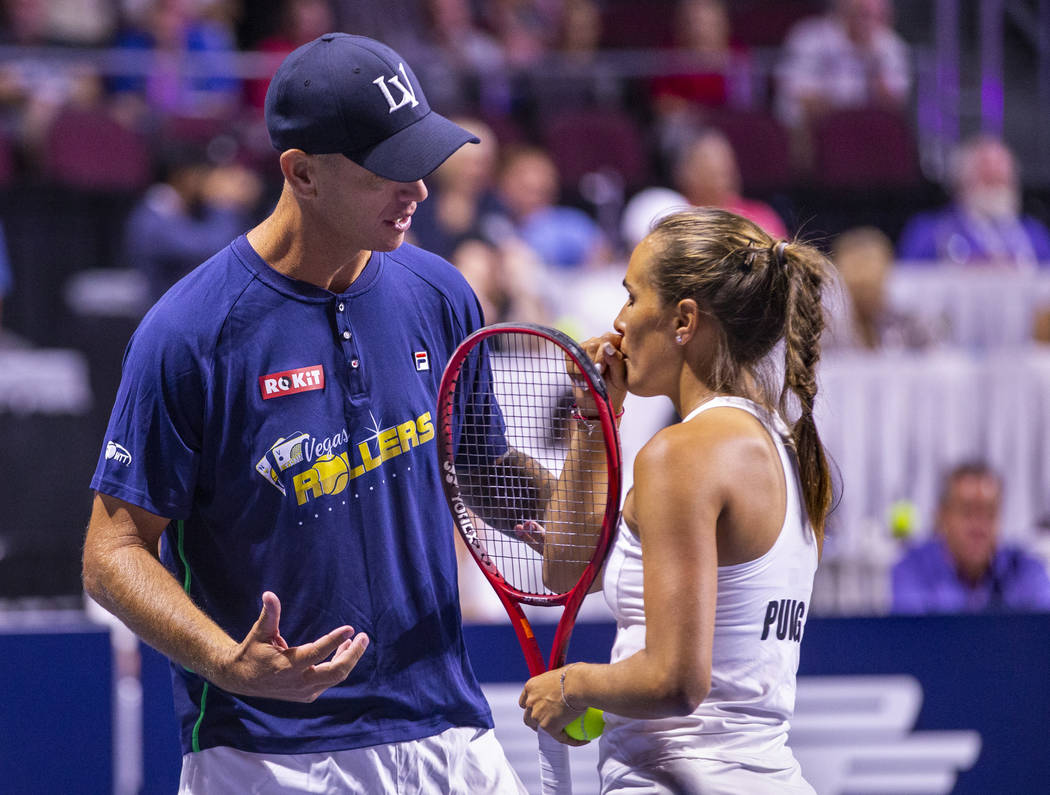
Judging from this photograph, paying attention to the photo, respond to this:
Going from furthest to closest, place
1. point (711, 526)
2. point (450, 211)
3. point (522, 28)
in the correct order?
point (522, 28), point (450, 211), point (711, 526)

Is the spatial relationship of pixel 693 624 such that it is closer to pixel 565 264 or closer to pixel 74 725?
pixel 74 725

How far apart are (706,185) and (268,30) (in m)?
5.08

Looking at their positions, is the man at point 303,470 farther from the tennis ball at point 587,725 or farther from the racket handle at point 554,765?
the tennis ball at point 587,725

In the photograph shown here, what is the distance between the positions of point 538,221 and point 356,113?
486 centimetres

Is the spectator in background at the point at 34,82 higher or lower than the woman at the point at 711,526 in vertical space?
higher

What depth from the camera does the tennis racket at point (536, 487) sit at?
7.79ft

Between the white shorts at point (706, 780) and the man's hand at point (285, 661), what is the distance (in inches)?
20.5

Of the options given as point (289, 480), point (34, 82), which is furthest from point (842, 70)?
point (289, 480)

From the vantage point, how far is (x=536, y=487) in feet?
8.61

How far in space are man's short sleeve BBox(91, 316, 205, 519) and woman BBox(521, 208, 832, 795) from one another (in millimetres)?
720

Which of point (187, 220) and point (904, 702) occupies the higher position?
point (187, 220)

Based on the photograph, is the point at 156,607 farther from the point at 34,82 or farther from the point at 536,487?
the point at 34,82

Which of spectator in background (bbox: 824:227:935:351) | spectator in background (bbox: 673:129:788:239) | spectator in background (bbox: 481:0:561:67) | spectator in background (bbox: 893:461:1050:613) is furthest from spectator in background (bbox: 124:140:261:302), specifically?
spectator in background (bbox: 893:461:1050:613)

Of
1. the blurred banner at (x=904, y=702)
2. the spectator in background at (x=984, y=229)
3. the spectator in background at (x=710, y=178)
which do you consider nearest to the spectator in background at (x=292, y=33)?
the spectator in background at (x=710, y=178)
